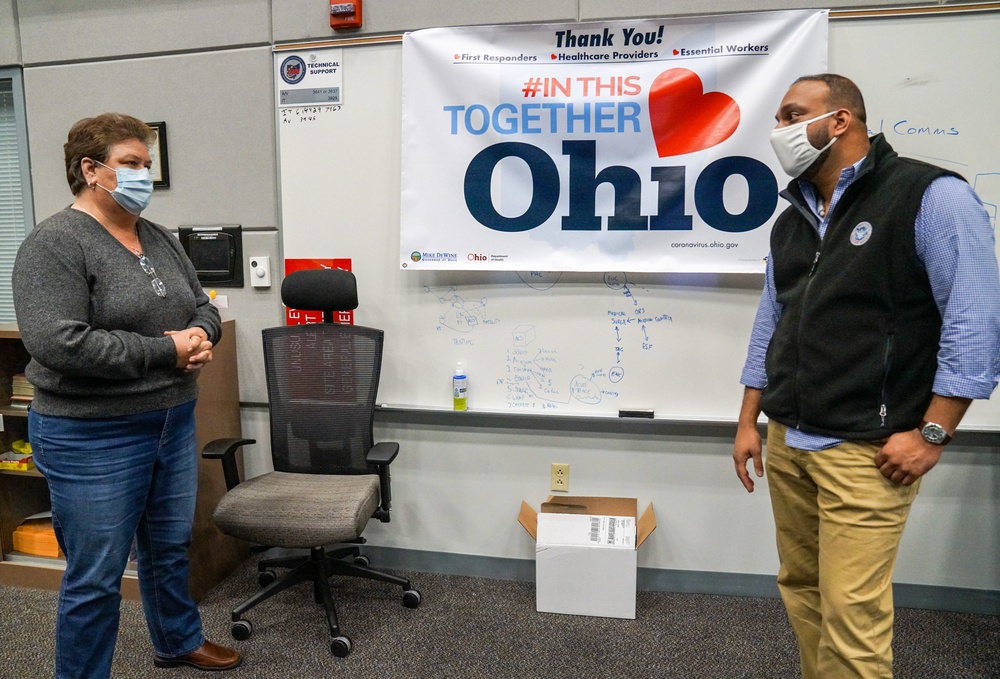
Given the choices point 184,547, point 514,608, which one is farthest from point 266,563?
point 514,608

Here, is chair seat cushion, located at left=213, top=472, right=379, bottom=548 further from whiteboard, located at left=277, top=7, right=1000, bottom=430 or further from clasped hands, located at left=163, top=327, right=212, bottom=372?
clasped hands, located at left=163, top=327, right=212, bottom=372

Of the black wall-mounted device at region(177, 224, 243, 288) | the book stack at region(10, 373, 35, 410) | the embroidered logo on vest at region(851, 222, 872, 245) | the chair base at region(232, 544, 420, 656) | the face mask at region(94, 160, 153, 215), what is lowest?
the chair base at region(232, 544, 420, 656)

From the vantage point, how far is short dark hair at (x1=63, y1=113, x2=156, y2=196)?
138 cm

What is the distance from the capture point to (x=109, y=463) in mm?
1404

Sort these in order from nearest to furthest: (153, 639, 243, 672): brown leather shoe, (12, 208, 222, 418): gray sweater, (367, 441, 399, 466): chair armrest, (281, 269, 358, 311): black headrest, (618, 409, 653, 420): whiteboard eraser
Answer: (12, 208, 222, 418): gray sweater, (153, 639, 243, 672): brown leather shoe, (367, 441, 399, 466): chair armrest, (281, 269, 358, 311): black headrest, (618, 409, 653, 420): whiteboard eraser

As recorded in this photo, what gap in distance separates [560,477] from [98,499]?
137 cm

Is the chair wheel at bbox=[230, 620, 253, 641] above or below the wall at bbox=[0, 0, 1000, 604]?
below

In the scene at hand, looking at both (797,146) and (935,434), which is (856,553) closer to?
(935,434)

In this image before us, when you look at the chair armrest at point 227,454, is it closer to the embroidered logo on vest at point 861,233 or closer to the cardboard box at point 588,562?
the cardboard box at point 588,562

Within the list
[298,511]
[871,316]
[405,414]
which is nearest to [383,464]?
[298,511]

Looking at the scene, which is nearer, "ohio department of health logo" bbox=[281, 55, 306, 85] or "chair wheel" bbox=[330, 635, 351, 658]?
"chair wheel" bbox=[330, 635, 351, 658]

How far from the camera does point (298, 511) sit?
1.80 m

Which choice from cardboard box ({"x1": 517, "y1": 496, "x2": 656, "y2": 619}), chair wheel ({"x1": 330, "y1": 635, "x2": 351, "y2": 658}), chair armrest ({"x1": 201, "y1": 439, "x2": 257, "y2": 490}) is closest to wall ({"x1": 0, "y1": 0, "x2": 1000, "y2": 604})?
cardboard box ({"x1": 517, "y1": 496, "x2": 656, "y2": 619})

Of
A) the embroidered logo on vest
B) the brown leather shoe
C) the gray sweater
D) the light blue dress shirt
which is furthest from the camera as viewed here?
the brown leather shoe
